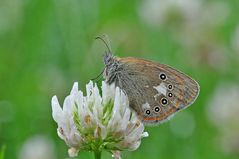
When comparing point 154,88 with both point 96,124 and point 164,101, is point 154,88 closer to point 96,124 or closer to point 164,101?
point 164,101

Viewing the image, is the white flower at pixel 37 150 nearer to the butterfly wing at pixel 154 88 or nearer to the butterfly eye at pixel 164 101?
the butterfly wing at pixel 154 88

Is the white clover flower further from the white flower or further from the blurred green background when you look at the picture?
the white flower

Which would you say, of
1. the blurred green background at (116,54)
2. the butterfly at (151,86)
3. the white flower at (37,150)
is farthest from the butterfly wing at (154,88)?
the white flower at (37,150)

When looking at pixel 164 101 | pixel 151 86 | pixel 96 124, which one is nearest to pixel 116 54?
pixel 151 86

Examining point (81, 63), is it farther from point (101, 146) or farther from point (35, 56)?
point (101, 146)

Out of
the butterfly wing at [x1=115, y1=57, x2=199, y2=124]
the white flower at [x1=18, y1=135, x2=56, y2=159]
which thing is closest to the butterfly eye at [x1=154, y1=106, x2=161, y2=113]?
the butterfly wing at [x1=115, y1=57, x2=199, y2=124]

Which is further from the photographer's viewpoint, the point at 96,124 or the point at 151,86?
the point at 151,86
